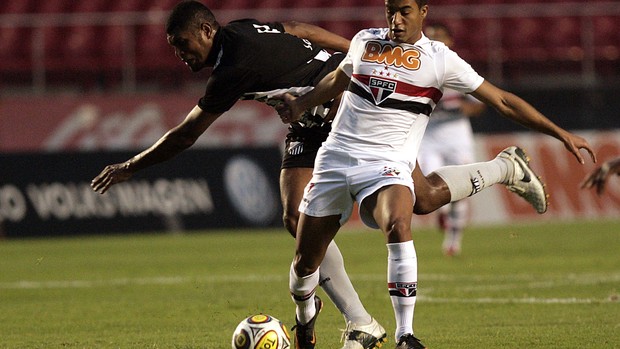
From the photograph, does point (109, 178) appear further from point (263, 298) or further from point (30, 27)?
point (30, 27)

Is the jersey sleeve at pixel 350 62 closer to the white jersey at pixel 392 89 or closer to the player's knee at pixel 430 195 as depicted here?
the white jersey at pixel 392 89

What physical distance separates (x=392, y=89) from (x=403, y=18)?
0.39 m

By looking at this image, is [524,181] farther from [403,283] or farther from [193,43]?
[193,43]

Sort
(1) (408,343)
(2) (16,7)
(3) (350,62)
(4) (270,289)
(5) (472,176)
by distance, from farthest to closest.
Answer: (2) (16,7) → (4) (270,289) → (5) (472,176) → (3) (350,62) → (1) (408,343)

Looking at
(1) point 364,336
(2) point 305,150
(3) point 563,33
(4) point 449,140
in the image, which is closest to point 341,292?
(1) point 364,336

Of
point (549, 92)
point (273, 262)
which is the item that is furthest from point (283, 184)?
point (549, 92)

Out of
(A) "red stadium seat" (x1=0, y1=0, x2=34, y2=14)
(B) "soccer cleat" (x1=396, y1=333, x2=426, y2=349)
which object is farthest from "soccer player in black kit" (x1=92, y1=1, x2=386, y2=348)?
(A) "red stadium seat" (x1=0, y1=0, x2=34, y2=14)

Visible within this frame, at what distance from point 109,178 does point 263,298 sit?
120 inches

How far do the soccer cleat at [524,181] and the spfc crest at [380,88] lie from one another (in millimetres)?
1496

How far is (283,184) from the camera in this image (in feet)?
23.4

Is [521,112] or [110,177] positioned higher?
[521,112]

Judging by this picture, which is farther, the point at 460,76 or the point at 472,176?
the point at 472,176

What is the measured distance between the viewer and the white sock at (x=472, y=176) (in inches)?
281

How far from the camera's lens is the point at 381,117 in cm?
633
